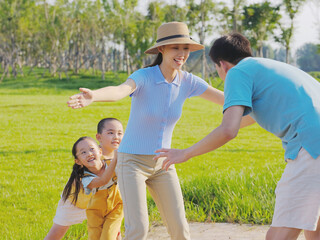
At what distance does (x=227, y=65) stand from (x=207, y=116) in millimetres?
15367

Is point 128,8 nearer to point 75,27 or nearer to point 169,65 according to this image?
point 75,27

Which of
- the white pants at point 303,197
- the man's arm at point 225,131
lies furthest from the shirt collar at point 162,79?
the white pants at point 303,197

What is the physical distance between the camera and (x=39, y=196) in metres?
6.36

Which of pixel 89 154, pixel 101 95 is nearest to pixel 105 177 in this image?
pixel 89 154

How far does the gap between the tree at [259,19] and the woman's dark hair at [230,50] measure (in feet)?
110

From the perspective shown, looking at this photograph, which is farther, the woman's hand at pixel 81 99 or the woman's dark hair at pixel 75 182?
the woman's dark hair at pixel 75 182

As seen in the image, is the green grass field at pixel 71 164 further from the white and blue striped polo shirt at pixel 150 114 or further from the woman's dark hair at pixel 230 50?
the woman's dark hair at pixel 230 50

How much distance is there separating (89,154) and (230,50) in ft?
5.11

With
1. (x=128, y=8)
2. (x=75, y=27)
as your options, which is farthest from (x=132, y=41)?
(x=75, y=27)

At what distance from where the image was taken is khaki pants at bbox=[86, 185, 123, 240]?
3.60 m

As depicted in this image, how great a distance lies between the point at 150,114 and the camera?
3197 mm

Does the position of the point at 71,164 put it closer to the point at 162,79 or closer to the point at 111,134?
the point at 111,134

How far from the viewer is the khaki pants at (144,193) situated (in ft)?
10.0

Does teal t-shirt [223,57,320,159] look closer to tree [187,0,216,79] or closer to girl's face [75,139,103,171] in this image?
girl's face [75,139,103,171]
